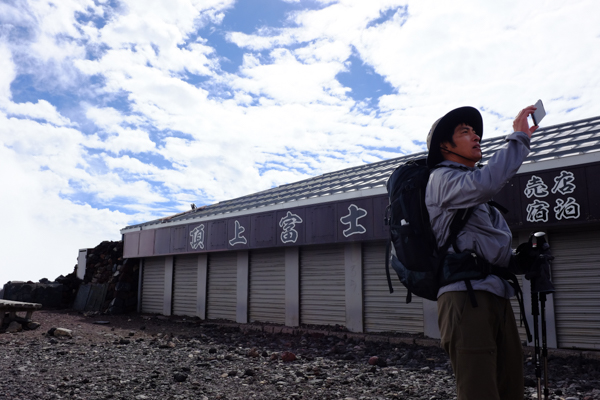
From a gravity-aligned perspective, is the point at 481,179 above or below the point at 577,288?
above

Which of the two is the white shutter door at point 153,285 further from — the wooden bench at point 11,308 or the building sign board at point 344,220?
the wooden bench at point 11,308

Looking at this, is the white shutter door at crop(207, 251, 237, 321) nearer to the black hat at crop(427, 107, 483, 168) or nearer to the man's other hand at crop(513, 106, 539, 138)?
the black hat at crop(427, 107, 483, 168)

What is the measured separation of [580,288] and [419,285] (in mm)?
7343

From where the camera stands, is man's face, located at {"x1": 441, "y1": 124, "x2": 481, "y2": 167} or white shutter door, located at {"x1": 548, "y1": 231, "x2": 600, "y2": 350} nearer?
man's face, located at {"x1": 441, "y1": 124, "x2": 481, "y2": 167}

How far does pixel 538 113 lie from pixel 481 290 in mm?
1041

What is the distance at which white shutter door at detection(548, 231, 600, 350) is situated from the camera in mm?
7980

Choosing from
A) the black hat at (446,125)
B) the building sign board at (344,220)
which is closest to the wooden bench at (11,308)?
the building sign board at (344,220)

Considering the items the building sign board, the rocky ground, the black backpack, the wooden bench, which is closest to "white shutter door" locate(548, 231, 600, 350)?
the rocky ground

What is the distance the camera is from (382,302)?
1057 centimetres

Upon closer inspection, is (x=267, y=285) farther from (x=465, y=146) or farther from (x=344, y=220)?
(x=465, y=146)

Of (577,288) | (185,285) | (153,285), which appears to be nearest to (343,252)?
(577,288)

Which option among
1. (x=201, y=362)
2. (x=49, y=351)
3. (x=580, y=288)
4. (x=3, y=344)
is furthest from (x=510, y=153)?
(x=3, y=344)

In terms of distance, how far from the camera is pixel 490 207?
2.56m

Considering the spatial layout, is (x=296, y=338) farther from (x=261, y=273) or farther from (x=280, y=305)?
(x=261, y=273)
